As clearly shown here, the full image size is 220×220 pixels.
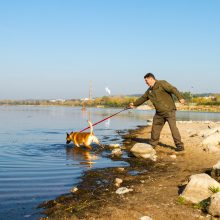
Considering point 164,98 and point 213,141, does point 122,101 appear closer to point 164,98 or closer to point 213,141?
point 213,141

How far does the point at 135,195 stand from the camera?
6.54 metres

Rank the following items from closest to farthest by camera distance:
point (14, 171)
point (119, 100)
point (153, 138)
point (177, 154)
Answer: point (14, 171) < point (177, 154) < point (153, 138) < point (119, 100)

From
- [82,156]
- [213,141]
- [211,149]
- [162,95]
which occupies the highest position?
[162,95]

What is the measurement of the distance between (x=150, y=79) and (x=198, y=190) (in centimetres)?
624

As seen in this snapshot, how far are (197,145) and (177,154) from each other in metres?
1.95

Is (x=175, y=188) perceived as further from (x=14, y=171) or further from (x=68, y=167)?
(x=14, y=171)

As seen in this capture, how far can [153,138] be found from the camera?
41.4ft

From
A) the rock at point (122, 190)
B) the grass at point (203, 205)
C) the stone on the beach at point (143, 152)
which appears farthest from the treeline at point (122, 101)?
the grass at point (203, 205)

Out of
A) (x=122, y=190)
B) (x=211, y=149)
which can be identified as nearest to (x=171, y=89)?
(x=211, y=149)

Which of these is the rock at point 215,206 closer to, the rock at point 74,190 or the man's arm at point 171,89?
the rock at point 74,190

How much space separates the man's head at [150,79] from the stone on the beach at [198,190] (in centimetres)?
599

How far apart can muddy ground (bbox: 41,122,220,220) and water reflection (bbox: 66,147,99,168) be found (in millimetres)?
1374

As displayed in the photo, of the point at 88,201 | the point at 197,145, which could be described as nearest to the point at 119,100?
the point at 197,145

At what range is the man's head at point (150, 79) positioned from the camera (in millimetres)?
11812
